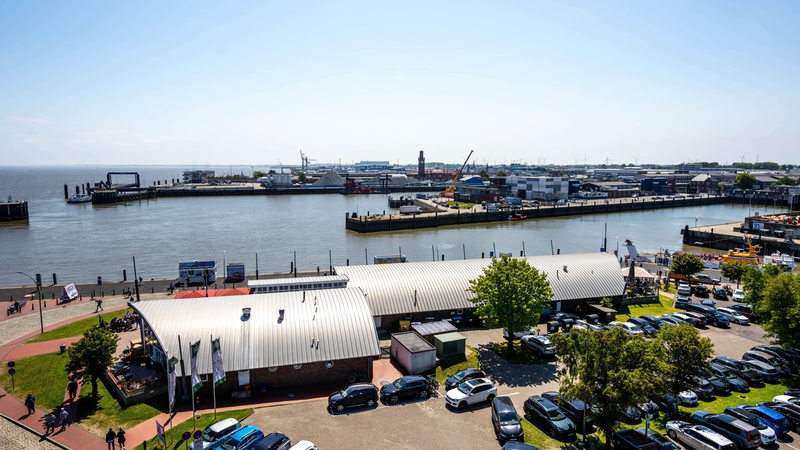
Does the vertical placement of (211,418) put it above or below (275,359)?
below

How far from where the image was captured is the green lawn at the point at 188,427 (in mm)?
17531

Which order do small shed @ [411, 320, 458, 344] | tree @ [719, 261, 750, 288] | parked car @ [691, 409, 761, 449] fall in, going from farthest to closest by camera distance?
1. tree @ [719, 261, 750, 288]
2. small shed @ [411, 320, 458, 344]
3. parked car @ [691, 409, 761, 449]

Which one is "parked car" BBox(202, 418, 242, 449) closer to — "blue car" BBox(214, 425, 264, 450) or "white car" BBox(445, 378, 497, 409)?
"blue car" BBox(214, 425, 264, 450)

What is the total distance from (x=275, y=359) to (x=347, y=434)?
5619mm

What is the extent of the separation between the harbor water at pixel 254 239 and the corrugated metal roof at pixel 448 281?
24.5 m

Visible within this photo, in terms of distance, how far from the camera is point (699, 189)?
171 metres

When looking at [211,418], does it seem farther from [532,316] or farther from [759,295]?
[759,295]

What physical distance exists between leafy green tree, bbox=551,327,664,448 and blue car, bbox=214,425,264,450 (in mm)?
10842

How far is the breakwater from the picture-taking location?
289 feet

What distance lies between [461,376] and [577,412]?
5269mm

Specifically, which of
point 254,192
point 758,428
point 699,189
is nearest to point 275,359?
point 758,428

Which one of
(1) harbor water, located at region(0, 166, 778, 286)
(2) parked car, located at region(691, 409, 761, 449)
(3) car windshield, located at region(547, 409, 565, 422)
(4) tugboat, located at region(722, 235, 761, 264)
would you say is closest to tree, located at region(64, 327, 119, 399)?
(3) car windshield, located at region(547, 409, 565, 422)

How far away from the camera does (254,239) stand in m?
76.2

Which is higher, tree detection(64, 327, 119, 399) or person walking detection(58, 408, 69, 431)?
tree detection(64, 327, 119, 399)
